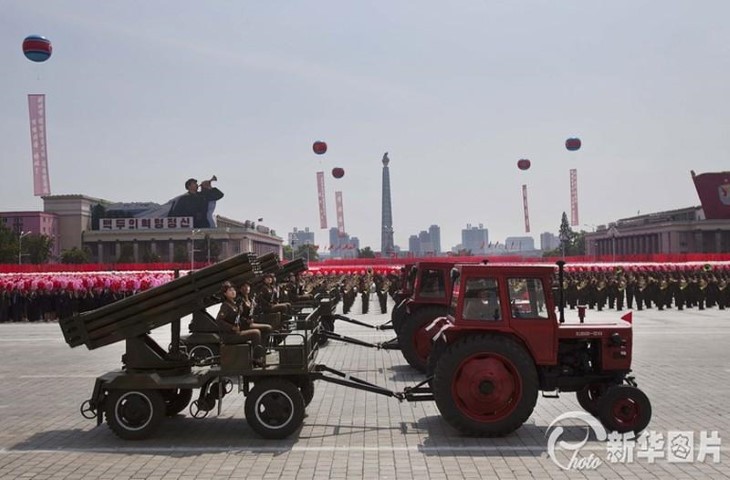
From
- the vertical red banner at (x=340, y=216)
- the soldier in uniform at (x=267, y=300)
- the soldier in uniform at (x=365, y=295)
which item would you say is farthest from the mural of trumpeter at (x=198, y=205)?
the soldier in uniform at (x=267, y=300)

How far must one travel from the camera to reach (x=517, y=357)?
944 cm

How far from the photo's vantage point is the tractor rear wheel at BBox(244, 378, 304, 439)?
948 centimetres

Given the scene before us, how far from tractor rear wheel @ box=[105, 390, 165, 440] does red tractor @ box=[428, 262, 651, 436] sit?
11.8ft

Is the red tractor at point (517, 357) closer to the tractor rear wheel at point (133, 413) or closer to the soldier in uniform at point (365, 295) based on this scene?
the tractor rear wheel at point (133, 413)

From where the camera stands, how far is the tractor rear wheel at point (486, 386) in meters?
9.42

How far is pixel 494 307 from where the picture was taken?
32.0ft

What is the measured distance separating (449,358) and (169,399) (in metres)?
4.13

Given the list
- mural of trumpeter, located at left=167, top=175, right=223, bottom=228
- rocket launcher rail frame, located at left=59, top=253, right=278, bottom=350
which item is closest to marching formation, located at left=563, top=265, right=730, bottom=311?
rocket launcher rail frame, located at left=59, top=253, right=278, bottom=350

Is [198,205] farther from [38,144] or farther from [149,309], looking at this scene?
[149,309]

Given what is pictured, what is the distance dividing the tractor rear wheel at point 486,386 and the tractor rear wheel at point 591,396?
3.90ft

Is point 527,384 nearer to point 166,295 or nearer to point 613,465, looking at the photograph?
point 613,465

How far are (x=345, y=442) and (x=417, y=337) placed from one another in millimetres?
6080

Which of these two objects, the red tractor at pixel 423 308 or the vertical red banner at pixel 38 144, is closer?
the red tractor at pixel 423 308

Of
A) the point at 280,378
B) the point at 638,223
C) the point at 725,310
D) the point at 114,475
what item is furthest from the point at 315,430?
the point at 638,223
